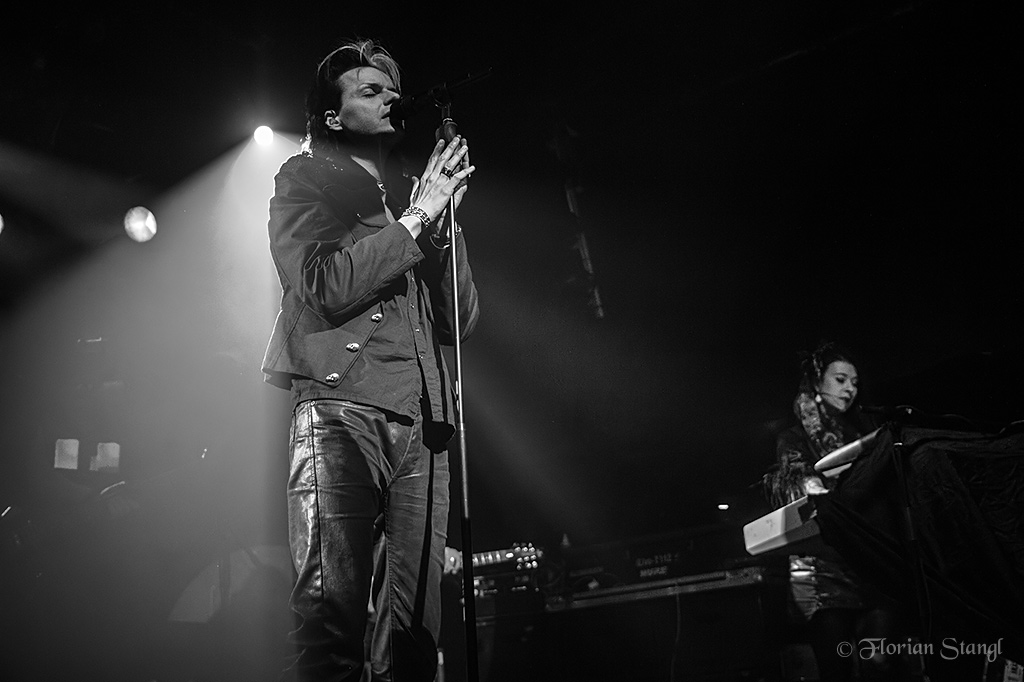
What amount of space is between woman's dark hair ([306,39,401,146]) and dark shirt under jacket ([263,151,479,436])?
22 centimetres

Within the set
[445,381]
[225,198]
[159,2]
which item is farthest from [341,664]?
[225,198]

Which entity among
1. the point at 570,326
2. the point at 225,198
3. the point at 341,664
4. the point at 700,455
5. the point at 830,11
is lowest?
the point at 341,664

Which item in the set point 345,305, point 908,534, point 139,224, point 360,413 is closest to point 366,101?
point 345,305

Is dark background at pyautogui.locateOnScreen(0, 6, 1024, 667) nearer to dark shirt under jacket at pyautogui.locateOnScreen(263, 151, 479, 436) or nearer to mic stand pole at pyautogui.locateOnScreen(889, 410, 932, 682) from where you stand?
mic stand pole at pyautogui.locateOnScreen(889, 410, 932, 682)

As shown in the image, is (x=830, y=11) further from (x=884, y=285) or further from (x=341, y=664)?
(x=341, y=664)

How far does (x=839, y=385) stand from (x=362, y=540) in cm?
330

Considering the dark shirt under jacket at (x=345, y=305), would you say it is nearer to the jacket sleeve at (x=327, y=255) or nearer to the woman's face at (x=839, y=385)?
the jacket sleeve at (x=327, y=255)

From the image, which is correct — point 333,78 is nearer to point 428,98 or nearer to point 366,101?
point 366,101

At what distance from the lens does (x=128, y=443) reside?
4.48 meters

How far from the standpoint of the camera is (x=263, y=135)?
4.99 m

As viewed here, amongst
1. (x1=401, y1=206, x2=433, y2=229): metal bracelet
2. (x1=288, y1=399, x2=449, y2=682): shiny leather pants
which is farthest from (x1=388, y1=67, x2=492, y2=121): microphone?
(x1=288, y1=399, x2=449, y2=682): shiny leather pants

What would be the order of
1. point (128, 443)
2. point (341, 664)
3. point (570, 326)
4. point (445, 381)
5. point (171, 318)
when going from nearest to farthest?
point (341, 664) → point (445, 381) → point (128, 443) → point (171, 318) → point (570, 326)

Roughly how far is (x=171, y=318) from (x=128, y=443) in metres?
0.91

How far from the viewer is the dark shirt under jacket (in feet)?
5.69
